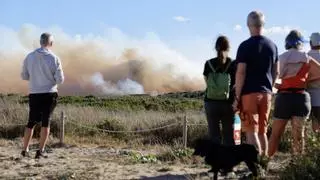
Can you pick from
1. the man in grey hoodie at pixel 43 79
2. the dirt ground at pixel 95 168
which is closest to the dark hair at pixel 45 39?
the man in grey hoodie at pixel 43 79

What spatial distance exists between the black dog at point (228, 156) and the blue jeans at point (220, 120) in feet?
3.25

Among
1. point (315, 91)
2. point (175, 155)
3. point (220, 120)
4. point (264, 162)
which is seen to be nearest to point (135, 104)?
point (175, 155)

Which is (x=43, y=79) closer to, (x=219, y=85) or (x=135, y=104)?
(x=219, y=85)

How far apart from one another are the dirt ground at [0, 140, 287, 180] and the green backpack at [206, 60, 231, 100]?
0.95m

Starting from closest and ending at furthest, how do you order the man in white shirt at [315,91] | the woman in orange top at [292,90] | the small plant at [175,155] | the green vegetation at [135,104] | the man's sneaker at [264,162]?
the man's sneaker at [264,162], the woman in orange top at [292,90], the man in white shirt at [315,91], the small plant at [175,155], the green vegetation at [135,104]

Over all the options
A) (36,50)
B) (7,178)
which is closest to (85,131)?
(36,50)

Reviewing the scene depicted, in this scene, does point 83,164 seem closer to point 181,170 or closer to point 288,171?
point 181,170

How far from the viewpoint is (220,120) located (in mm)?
7918

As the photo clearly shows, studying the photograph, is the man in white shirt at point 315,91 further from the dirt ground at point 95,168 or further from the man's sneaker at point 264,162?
the man's sneaker at point 264,162

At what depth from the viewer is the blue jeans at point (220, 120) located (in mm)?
7773

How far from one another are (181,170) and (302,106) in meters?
1.77

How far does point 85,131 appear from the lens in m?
16.1

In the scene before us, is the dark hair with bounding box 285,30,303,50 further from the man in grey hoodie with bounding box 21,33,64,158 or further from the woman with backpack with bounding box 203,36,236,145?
the man in grey hoodie with bounding box 21,33,64,158

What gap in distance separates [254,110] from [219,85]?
0.78 m
